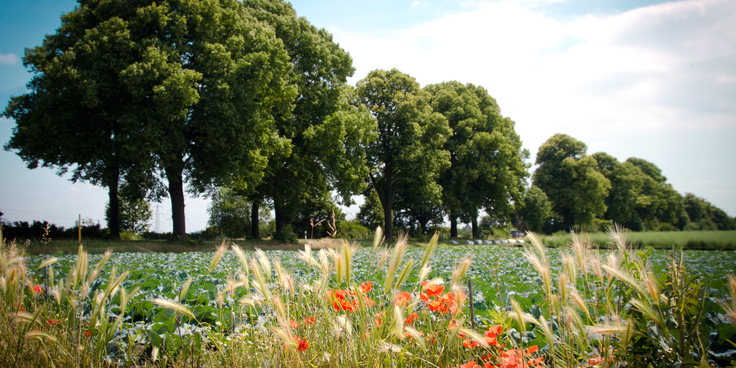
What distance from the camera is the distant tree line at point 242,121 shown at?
13.1m

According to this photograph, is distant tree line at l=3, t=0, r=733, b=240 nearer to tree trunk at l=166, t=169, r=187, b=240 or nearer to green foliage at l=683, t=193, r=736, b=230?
tree trunk at l=166, t=169, r=187, b=240

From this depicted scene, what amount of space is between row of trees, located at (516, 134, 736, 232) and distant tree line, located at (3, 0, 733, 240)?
23.1ft

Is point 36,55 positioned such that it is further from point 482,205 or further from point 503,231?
point 503,231

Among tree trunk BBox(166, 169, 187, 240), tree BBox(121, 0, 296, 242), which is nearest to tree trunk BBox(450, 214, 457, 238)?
tree BBox(121, 0, 296, 242)

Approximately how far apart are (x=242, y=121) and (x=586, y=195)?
1350 inches

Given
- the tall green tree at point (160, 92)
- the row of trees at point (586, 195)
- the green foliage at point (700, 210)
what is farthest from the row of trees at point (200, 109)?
the green foliage at point (700, 210)

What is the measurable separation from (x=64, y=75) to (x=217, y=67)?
17.1ft

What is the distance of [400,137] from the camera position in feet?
73.1

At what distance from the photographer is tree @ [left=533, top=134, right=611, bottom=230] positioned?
34969 mm

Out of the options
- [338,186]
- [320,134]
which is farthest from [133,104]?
[338,186]

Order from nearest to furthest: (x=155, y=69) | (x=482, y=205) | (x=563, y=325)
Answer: (x=563, y=325) < (x=155, y=69) < (x=482, y=205)

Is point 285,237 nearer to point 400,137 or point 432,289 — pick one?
point 400,137

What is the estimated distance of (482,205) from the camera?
26531 mm

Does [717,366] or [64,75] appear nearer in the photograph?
[717,366]
